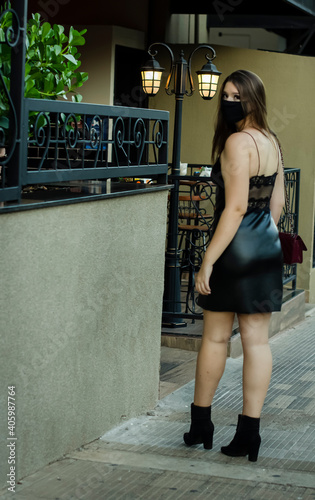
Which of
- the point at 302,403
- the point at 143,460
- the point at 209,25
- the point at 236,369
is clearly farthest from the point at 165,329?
the point at 209,25

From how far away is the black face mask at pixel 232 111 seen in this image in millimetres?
4086

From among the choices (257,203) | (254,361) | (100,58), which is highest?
(100,58)

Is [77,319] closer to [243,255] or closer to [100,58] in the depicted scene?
[243,255]

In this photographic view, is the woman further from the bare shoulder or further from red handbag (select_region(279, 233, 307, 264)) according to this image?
red handbag (select_region(279, 233, 307, 264))

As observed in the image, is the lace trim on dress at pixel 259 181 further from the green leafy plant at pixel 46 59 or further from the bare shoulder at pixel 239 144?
the green leafy plant at pixel 46 59

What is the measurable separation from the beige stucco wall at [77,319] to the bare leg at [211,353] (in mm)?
579

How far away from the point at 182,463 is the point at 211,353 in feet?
1.90

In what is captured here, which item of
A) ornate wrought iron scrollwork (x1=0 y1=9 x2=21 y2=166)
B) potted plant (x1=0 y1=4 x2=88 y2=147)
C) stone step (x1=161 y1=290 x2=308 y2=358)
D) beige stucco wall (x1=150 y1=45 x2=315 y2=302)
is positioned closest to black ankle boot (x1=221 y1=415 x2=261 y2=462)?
ornate wrought iron scrollwork (x1=0 y1=9 x2=21 y2=166)

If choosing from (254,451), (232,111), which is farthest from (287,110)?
(254,451)

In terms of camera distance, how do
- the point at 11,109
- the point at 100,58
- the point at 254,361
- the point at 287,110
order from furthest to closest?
the point at 287,110 < the point at 100,58 < the point at 254,361 < the point at 11,109

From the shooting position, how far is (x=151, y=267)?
16.3ft

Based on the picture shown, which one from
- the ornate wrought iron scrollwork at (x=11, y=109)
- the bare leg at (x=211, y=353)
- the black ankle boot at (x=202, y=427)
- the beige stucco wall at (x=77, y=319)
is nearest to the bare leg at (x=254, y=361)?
the bare leg at (x=211, y=353)

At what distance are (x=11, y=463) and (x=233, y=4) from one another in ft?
26.0

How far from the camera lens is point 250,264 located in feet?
13.4
